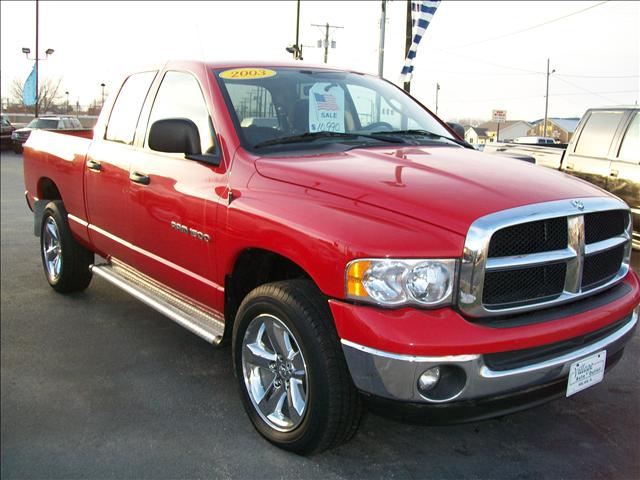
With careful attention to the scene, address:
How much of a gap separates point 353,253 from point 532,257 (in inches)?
29.5

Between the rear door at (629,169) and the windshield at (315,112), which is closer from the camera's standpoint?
the windshield at (315,112)

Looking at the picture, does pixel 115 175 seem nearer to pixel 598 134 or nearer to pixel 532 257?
pixel 532 257

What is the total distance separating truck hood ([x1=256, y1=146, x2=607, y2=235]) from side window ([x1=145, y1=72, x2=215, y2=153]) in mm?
537

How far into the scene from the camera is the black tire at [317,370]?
2604mm

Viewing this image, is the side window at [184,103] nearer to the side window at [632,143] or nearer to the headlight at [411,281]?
the headlight at [411,281]

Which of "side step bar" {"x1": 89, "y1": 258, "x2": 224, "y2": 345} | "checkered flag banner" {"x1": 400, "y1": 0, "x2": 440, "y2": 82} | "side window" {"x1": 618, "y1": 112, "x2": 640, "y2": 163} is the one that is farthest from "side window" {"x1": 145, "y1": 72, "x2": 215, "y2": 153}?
"checkered flag banner" {"x1": 400, "y1": 0, "x2": 440, "y2": 82}

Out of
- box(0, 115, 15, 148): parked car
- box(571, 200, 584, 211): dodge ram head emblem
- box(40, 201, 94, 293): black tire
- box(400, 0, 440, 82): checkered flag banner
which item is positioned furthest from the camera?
box(0, 115, 15, 148): parked car

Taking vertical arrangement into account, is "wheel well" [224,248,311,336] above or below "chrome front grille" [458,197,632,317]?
below

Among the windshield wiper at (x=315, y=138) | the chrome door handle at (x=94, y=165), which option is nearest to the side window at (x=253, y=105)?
the windshield wiper at (x=315, y=138)

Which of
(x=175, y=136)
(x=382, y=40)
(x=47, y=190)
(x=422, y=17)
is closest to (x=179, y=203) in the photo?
(x=175, y=136)

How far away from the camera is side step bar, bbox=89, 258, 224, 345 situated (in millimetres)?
3424

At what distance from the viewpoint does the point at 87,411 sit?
308 cm

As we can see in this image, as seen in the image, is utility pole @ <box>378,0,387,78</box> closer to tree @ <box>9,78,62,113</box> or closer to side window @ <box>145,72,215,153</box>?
tree @ <box>9,78,62,113</box>

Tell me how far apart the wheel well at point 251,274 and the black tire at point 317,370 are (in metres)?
0.32
